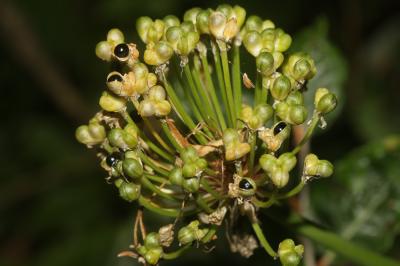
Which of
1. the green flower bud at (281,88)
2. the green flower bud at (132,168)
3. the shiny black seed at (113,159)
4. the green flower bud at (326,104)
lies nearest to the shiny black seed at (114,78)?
the shiny black seed at (113,159)

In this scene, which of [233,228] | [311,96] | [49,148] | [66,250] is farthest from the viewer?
[49,148]

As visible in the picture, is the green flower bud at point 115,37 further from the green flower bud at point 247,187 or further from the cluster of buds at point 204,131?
the green flower bud at point 247,187

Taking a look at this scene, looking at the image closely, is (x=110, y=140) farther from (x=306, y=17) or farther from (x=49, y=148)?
(x=49, y=148)

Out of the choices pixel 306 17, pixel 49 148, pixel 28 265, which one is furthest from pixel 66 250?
A: pixel 306 17

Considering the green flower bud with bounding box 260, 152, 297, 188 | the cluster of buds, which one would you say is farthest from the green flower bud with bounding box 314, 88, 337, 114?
the green flower bud with bounding box 260, 152, 297, 188

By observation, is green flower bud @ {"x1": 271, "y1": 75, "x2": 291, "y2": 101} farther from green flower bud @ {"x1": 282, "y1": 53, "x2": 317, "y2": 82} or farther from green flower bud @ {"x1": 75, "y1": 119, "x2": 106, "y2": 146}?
green flower bud @ {"x1": 75, "y1": 119, "x2": 106, "y2": 146}

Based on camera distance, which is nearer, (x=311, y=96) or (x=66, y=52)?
(x=311, y=96)

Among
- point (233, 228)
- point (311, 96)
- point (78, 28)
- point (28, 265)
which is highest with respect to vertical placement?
point (78, 28)
